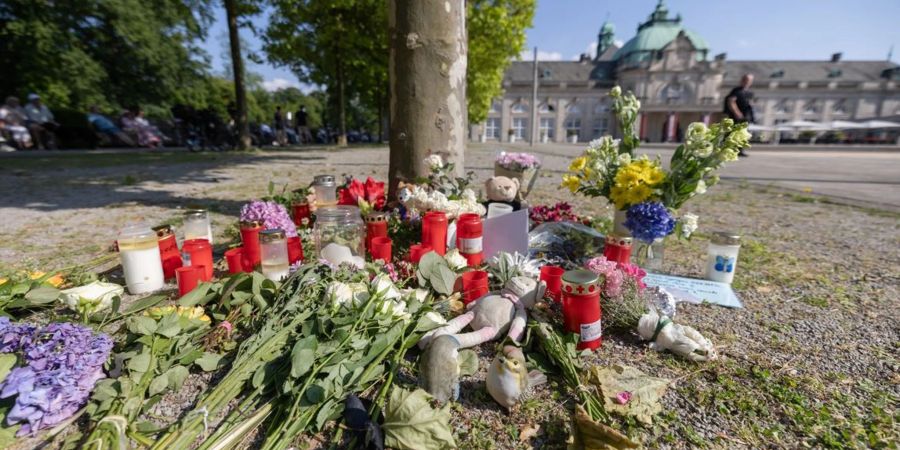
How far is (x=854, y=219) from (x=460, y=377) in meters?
5.16

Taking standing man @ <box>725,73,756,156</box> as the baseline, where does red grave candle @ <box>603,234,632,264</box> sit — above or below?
below

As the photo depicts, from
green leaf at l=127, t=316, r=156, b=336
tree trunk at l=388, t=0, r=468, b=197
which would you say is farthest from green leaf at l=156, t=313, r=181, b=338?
tree trunk at l=388, t=0, r=468, b=197

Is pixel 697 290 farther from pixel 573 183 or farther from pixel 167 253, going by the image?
pixel 167 253

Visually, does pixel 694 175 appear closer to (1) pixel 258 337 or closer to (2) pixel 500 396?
(2) pixel 500 396

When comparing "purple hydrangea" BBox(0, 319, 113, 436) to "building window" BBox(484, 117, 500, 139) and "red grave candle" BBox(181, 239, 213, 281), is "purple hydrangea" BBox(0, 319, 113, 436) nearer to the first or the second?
"red grave candle" BBox(181, 239, 213, 281)

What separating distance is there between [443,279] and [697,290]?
148cm

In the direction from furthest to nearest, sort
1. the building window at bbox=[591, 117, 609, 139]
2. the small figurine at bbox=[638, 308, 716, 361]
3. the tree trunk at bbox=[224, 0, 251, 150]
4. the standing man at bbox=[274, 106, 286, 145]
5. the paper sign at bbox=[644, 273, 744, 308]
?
the building window at bbox=[591, 117, 609, 139], the standing man at bbox=[274, 106, 286, 145], the tree trunk at bbox=[224, 0, 251, 150], the paper sign at bbox=[644, 273, 744, 308], the small figurine at bbox=[638, 308, 716, 361]

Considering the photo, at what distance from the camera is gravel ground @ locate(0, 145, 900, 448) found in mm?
1289

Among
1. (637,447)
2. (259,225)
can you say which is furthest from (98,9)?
(637,447)

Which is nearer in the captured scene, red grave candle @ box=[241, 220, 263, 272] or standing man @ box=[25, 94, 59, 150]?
red grave candle @ box=[241, 220, 263, 272]

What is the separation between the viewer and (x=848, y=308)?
2.15 meters

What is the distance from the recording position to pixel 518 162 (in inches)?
144

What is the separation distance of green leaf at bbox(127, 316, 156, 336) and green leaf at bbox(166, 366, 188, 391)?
21cm

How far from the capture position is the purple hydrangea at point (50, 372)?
4.05 ft
